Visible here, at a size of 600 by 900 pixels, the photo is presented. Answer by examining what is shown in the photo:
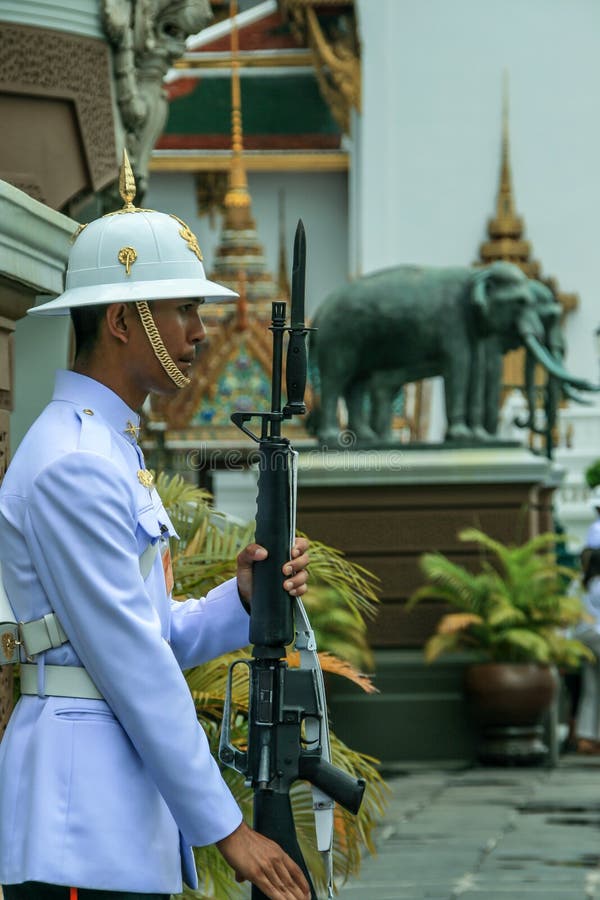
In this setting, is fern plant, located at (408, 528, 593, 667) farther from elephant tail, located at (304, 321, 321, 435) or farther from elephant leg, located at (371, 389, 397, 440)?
elephant tail, located at (304, 321, 321, 435)

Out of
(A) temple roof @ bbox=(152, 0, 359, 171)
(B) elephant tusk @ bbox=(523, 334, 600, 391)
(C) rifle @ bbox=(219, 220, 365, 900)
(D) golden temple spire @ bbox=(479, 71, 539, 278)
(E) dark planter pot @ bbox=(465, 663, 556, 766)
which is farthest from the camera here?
(A) temple roof @ bbox=(152, 0, 359, 171)

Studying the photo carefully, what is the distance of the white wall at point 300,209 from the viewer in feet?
101

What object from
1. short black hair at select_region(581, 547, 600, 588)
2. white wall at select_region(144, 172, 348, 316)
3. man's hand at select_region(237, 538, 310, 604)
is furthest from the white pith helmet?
white wall at select_region(144, 172, 348, 316)

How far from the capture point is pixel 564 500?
23.3 metres

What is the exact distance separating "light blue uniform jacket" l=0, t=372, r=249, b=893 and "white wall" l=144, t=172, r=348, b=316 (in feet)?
89.3

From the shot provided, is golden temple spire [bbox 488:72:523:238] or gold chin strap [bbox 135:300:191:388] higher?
golden temple spire [bbox 488:72:523:238]

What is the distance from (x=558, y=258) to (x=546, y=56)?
9.79ft

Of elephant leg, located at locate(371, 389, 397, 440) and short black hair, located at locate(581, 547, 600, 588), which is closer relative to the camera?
short black hair, located at locate(581, 547, 600, 588)

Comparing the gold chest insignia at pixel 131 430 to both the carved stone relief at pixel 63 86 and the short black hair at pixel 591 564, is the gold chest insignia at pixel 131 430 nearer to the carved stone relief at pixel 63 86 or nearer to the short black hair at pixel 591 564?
the carved stone relief at pixel 63 86

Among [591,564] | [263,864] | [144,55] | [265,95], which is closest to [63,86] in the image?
[144,55]

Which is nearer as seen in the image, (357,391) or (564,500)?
(357,391)

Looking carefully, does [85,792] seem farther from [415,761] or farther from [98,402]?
[415,761]

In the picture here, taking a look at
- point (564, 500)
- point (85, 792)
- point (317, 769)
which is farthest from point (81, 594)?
point (564, 500)

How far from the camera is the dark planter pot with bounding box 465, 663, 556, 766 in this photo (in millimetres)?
12031
